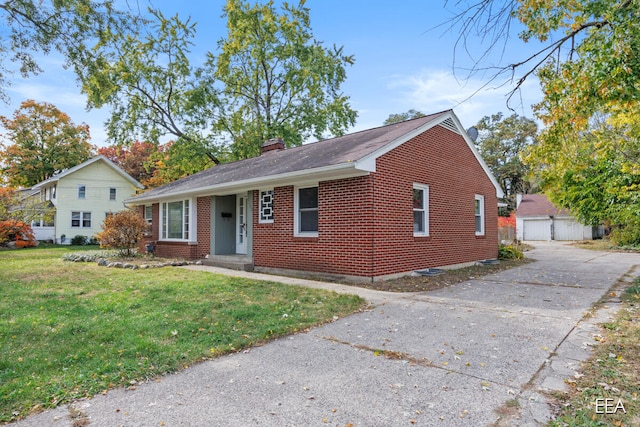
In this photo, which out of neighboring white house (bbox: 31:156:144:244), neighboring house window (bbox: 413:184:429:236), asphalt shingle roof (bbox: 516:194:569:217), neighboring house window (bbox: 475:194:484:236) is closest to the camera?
neighboring house window (bbox: 413:184:429:236)

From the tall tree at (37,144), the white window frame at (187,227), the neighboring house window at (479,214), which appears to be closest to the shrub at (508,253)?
the neighboring house window at (479,214)

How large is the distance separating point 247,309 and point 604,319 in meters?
5.31

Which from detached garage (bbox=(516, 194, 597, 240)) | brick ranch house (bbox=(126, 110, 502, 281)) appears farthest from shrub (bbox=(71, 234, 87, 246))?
detached garage (bbox=(516, 194, 597, 240))

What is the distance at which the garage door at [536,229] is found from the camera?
3319 centimetres

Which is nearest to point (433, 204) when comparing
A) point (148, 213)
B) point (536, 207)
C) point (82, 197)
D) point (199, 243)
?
point (199, 243)

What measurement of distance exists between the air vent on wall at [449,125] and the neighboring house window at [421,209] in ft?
7.48

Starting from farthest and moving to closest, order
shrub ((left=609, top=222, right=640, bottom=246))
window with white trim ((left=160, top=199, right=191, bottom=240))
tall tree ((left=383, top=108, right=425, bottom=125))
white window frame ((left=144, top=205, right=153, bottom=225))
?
tall tree ((left=383, top=108, right=425, bottom=125)) → shrub ((left=609, top=222, right=640, bottom=246)) → white window frame ((left=144, top=205, right=153, bottom=225)) → window with white trim ((left=160, top=199, right=191, bottom=240))

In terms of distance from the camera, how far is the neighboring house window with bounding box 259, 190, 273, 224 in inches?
428

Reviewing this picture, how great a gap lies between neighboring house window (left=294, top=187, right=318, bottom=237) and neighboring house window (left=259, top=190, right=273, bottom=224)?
42.5 inches

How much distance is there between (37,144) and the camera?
119 ft

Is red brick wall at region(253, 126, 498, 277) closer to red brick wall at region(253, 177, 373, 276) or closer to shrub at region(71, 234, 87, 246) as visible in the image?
red brick wall at region(253, 177, 373, 276)

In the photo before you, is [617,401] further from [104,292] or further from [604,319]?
[104,292]

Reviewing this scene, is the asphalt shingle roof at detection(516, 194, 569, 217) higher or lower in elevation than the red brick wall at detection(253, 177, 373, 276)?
higher

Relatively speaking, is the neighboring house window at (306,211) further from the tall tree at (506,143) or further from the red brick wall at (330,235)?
the tall tree at (506,143)
